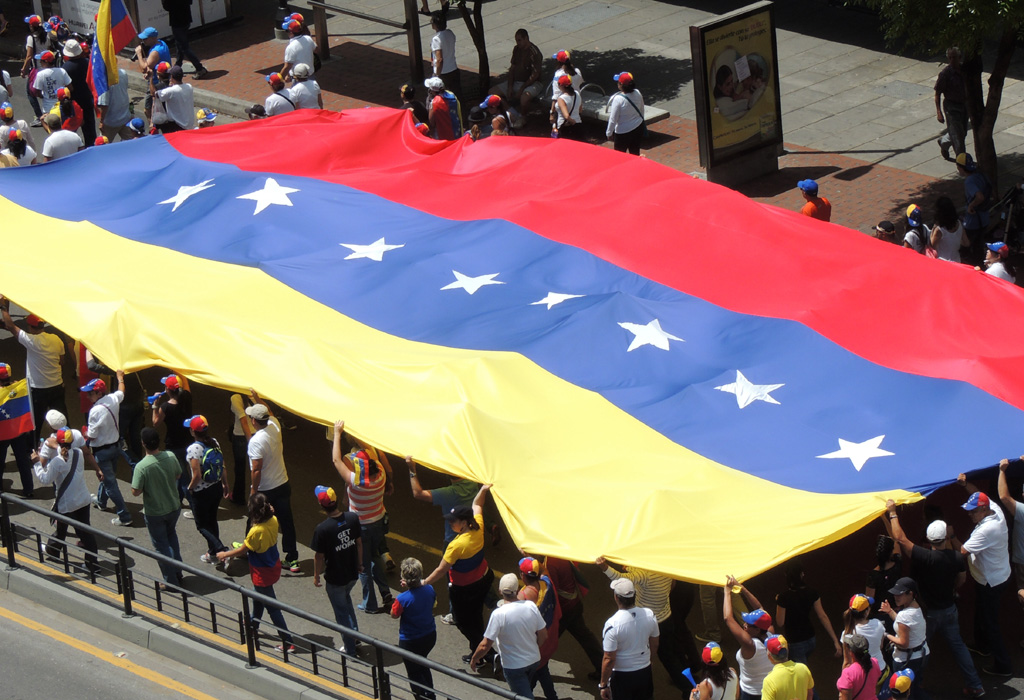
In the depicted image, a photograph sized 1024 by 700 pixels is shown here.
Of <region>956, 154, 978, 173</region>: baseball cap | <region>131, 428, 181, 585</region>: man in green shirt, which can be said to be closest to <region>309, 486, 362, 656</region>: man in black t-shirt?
<region>131, 428, 181, 585</region>: man in green shirt

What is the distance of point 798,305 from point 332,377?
4.53 m

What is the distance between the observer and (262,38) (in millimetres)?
26703

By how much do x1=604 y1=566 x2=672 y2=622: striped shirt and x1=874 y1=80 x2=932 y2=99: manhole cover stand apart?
14605 mm

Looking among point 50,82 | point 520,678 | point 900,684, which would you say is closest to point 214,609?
point 520,678

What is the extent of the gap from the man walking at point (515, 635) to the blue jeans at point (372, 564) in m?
1.90

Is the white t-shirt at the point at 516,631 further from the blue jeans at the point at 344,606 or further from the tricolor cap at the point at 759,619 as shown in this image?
the tricolor cap at the point at 759,619

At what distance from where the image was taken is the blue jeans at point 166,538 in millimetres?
12109

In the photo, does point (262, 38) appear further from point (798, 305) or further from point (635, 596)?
point (635, 596)

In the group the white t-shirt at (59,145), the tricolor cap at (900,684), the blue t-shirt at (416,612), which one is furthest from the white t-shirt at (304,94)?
the tricolor cap at (900,684)

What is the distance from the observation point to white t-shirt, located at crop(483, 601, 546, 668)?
10.2 metres

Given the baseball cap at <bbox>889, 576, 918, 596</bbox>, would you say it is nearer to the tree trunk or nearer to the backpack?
the backpack

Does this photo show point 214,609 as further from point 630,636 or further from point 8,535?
point 630,636

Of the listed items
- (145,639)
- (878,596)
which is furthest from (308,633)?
(878,596)

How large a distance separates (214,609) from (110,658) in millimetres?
1048
